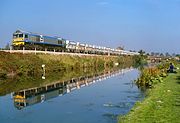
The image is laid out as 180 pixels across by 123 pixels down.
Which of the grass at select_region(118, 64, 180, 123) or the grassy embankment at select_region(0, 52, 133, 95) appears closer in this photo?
the grass at select_region(118, 64, 180, 123)

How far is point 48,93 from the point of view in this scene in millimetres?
27219

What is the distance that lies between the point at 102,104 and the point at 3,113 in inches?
236

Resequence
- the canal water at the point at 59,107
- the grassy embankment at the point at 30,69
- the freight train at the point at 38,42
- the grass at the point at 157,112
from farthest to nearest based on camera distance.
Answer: the freight train at the point at 38,42 → the grassy embankment at the point at 30,69 → the canal water at the point at 59,107 → the grass at the point at 157,112

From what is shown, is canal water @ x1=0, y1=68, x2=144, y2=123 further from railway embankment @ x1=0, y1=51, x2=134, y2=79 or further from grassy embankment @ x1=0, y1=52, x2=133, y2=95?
railway embankment @ x1=0, y1=51, x2=134, y2=79

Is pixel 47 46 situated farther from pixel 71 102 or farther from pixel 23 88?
pixel 71 102

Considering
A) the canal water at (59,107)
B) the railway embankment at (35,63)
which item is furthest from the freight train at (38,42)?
the canal water at (59,107)

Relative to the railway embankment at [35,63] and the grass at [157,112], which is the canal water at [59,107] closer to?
the grass at [157,112]

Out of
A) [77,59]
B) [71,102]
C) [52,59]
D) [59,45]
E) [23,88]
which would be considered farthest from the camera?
[59,45]

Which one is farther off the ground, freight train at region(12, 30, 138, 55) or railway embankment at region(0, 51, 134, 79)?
freight train at region(12, 30, 138, 55)

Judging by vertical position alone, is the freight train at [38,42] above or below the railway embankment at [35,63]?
above

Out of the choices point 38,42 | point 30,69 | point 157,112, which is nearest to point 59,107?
point 157,112

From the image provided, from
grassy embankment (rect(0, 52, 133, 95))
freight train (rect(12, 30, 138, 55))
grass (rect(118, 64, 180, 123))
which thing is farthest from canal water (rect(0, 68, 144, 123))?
freight train (rect(12, 30, 138, 55))

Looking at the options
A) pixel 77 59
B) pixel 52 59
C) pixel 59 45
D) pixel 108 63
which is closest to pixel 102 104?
pixel 52 59

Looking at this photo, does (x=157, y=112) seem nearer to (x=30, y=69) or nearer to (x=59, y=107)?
(x=59, y=107)
